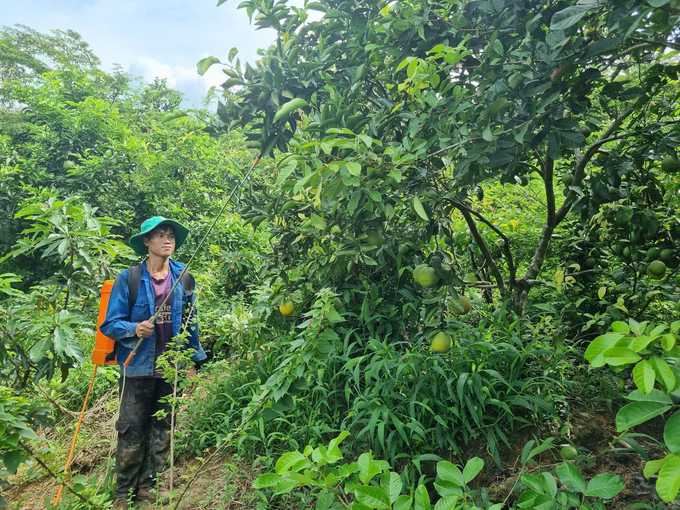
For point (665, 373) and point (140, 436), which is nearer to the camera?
point (665, 373)

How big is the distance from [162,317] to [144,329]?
0.80ft

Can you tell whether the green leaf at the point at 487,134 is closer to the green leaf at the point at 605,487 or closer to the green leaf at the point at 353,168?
the green leaf at the point at 353,168

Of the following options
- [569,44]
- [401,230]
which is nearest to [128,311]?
[401,230]

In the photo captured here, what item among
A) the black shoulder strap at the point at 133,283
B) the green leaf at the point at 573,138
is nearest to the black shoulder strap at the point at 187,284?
the black shoulder strap at the point at 133,283

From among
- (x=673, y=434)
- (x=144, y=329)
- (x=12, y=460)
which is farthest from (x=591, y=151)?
(x=12, y=460)

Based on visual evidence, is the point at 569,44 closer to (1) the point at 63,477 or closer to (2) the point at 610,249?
(2) the point at 610,249

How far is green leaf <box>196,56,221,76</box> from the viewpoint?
1.87m

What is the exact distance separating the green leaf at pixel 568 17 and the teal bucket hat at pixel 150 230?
2195mm

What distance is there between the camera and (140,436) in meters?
2.40

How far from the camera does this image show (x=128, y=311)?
2.38 metres

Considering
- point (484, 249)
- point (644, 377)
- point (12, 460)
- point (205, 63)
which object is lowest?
point (12, 460)

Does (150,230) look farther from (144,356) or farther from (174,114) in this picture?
(174,114)

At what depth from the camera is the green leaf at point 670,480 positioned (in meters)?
0.72

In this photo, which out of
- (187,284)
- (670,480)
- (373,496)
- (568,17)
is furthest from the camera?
(187,284)
